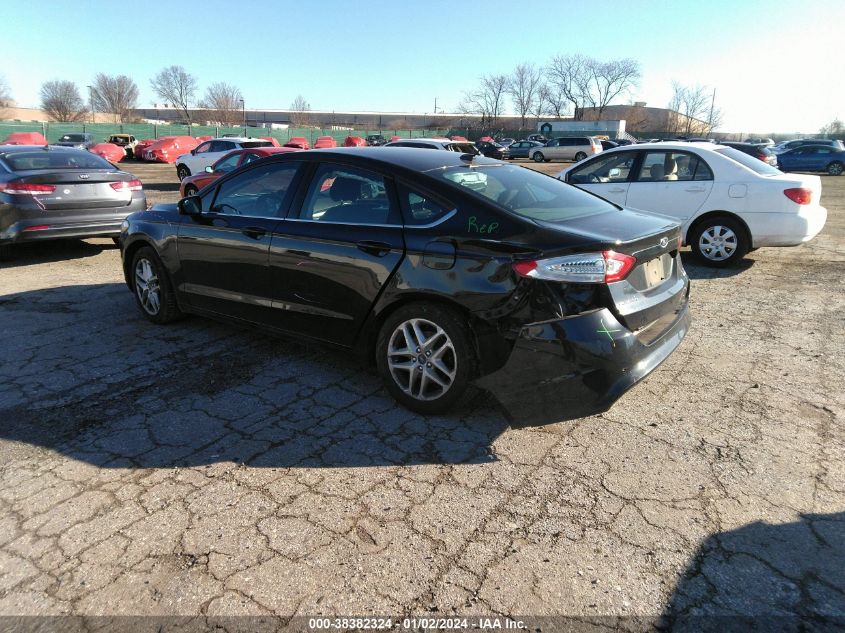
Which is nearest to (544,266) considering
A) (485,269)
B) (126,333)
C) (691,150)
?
(485,269)

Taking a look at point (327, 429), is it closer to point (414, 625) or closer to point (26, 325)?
point (414, 625)

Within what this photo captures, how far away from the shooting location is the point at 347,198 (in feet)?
13.1

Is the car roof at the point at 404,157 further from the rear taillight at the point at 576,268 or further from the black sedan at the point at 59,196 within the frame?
the black sedan at the point at 59,196

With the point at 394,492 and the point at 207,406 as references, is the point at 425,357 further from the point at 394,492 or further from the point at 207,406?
the point at 207,406

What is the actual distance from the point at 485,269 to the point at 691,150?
5912 mm

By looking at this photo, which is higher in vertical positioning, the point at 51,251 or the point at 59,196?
the point at 59,196

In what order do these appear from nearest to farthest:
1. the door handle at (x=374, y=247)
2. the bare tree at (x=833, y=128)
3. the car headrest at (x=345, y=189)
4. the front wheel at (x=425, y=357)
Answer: the front wheel at (x=425, y=357)
the door handle at (x=374, y=247)
the car headrest at (x=345, y=189)
the bare tree at (x=833, y=128)

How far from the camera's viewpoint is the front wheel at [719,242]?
7.52 meters

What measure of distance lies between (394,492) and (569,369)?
108 centimetres

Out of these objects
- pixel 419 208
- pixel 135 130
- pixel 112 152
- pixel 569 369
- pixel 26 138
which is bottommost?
pixel 569 369

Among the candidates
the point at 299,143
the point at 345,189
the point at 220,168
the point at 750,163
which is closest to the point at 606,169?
the point at 750,163

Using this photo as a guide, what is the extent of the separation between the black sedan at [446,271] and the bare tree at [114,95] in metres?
110

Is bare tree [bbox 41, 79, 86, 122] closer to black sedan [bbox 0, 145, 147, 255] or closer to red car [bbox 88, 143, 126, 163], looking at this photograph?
red car [bbox 88, 143, 126, 163]

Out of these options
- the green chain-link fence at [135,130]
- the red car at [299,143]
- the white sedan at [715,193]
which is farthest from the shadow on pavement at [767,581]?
the green chain-link fence at [135,130]
